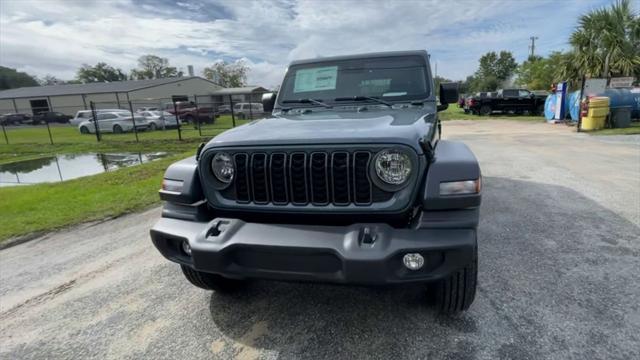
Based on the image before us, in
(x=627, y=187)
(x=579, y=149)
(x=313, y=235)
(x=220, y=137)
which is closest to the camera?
(x=313, y=235)

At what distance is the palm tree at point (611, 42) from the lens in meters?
18.5

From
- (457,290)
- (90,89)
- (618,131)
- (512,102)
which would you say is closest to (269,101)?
(457,290)

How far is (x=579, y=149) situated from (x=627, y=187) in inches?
180

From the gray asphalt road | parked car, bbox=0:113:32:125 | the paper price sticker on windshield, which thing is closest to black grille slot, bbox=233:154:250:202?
the gray asphalt road

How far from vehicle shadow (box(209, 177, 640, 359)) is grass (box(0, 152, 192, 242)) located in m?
3.56

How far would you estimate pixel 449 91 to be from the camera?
401 centimetres

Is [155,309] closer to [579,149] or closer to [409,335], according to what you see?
[409,335]

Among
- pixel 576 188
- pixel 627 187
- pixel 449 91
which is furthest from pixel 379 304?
pixel 627 187

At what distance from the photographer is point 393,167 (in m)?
2.09

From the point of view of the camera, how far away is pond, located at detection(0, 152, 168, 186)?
9.56 metres

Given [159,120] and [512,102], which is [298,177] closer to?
[159,120]

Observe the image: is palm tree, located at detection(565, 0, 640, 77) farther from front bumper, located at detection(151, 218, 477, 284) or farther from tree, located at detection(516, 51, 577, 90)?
front bumper, located at detection(151, 218, 477, 284)

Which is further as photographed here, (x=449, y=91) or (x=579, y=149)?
(x=579, y=149)

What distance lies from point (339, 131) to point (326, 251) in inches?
30.0
